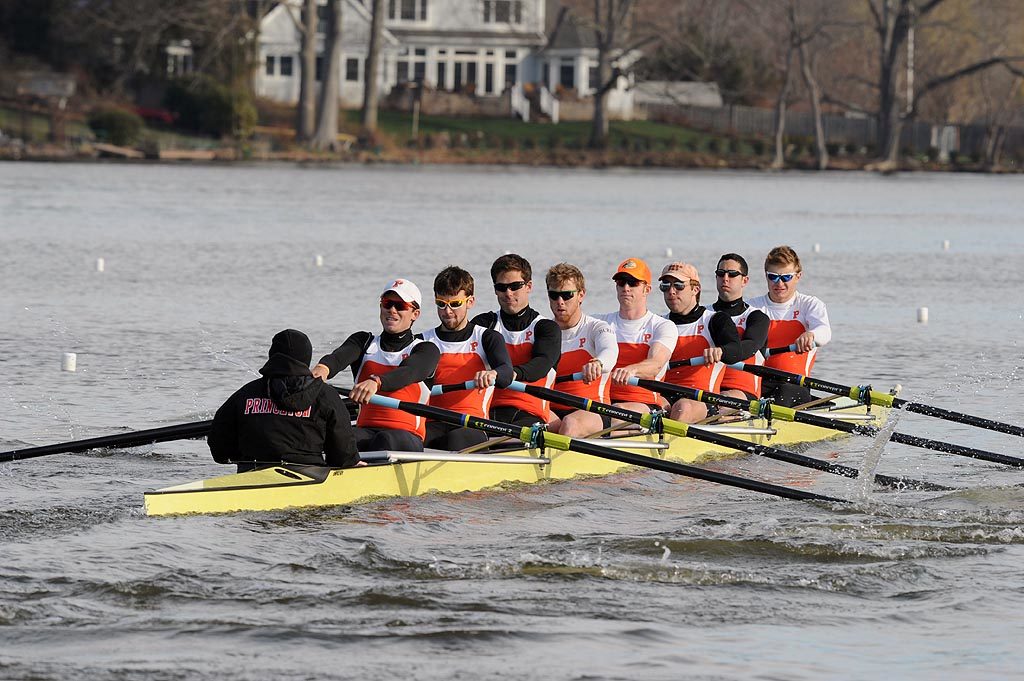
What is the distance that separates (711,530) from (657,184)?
53235mm

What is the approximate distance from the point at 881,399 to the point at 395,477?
4.57 metres

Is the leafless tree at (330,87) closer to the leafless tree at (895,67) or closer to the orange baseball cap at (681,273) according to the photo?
the leafless tree at (895,67)

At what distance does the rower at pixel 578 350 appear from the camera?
12672mm

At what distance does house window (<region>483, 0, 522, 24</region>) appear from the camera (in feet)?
284

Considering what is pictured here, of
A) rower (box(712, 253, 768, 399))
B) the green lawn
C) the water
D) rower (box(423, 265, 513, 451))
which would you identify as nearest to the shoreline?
the green lawn

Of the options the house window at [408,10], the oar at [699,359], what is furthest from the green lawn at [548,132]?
the oar at [699,359]

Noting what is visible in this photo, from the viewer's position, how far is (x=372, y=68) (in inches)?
2746

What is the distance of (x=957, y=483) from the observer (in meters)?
13.1

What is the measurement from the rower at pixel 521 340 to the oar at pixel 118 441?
7.53 ft

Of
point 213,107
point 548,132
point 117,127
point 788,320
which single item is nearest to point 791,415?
point 788,320

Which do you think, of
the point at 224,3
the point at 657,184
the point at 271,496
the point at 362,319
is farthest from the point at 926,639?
the point at 224,3

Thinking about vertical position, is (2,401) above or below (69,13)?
below

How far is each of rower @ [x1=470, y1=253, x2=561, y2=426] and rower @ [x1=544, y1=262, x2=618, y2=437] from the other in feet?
0.82

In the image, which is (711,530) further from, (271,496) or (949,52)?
(949,52)
